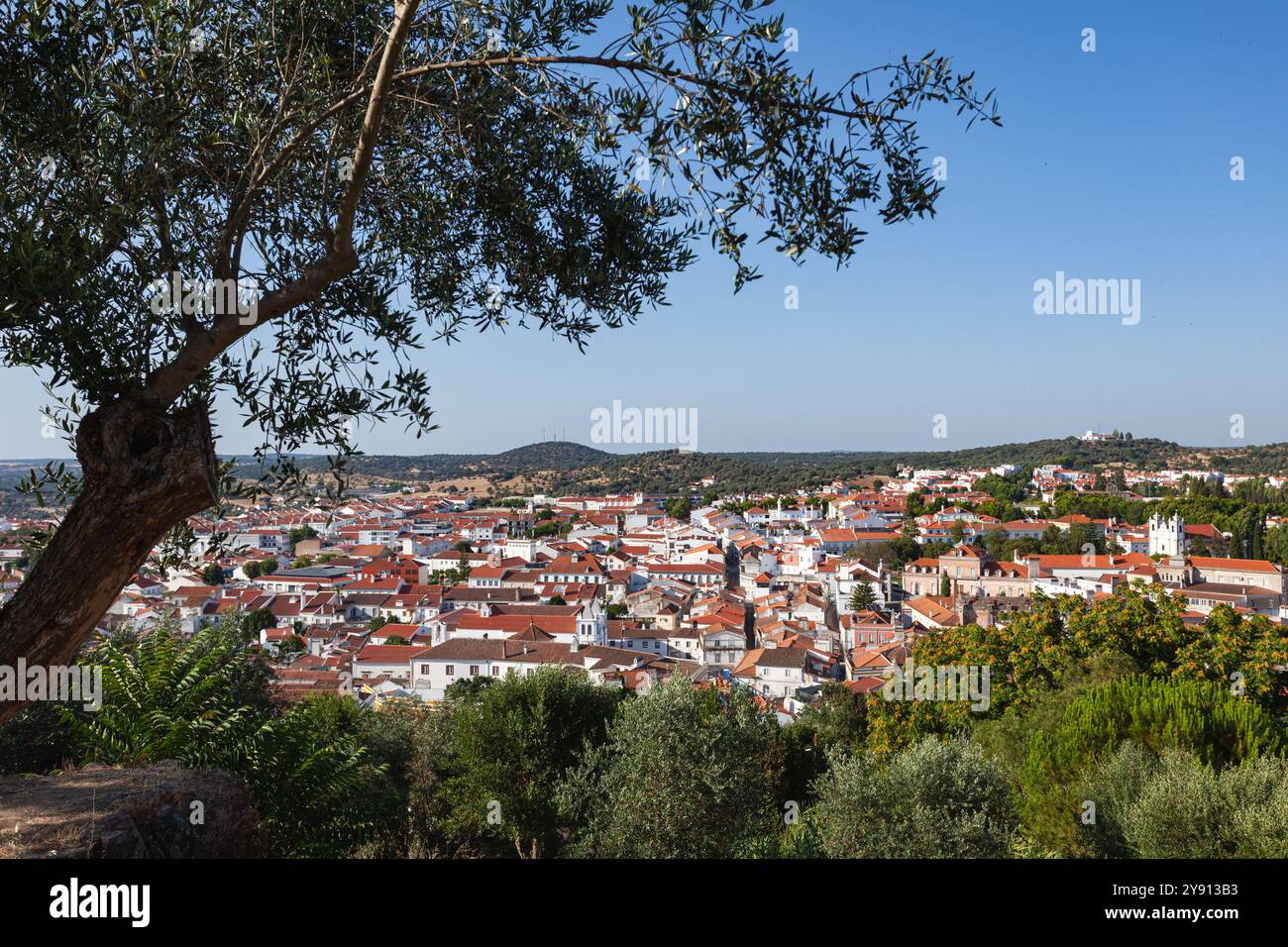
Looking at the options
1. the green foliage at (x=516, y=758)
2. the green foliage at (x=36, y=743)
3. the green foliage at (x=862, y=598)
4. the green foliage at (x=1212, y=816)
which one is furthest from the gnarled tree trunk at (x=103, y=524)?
the green foliage at (x=862, y=598)

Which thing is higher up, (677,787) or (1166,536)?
(677,787)

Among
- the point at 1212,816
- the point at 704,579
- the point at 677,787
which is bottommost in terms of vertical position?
the point at 704,579

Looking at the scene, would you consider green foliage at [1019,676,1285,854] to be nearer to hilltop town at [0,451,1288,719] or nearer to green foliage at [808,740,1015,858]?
green foliage at [808,740,1015,858]

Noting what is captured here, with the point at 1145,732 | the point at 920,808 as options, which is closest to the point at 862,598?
the point at 1145,732

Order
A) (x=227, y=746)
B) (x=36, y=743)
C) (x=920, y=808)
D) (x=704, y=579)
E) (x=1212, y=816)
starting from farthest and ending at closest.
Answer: (x=704, y=579) → (x=36, y=743) → (x=920, y=808) → (x=1212, y=816) → (x=227, y=746)

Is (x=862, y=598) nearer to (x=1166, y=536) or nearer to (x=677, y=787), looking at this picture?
(x=1166, y=536)

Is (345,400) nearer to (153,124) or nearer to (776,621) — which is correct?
(153,124)

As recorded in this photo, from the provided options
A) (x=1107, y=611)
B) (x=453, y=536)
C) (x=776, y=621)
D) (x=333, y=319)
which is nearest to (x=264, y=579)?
(x=453, y=536)
